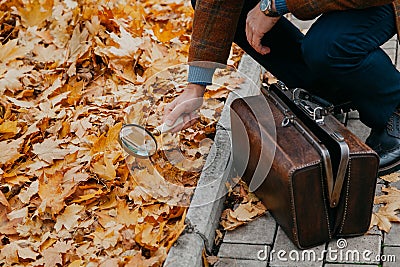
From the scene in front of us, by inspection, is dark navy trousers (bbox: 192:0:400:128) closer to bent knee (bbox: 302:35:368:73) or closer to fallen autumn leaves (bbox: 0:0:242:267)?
bent knee (bbox: 302:35:368:73)

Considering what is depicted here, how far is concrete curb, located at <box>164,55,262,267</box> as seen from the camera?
2.47 metres

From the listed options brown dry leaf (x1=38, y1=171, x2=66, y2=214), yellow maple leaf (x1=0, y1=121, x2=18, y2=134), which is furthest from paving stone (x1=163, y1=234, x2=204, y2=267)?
yellow maple leaf (x1=0, y1=121, x2=18, y2=134)

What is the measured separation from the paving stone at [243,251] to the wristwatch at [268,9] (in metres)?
0.87

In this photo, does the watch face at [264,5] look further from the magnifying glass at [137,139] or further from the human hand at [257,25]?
the magnifying glass at [137,139]

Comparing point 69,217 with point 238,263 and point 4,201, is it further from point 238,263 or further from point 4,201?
point 238,263

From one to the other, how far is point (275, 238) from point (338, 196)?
0.33m

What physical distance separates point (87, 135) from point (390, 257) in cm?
143

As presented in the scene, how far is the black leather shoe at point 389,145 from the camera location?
282 centimetres

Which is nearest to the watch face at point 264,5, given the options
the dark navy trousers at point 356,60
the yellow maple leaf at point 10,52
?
the dark navy trousers at point 356,60

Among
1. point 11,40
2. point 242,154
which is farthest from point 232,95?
point 11,40

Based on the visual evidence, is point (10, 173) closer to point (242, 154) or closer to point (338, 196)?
point (242, 154)

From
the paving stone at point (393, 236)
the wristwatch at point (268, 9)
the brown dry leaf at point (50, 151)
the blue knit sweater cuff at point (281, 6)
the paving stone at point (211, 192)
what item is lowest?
the brown dry leaf at point (50, 151)

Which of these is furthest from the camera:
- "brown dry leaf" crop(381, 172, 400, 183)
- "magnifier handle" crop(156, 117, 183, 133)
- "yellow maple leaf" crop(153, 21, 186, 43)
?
"yellow maple leaf" crop(153, 21, 186, 43)

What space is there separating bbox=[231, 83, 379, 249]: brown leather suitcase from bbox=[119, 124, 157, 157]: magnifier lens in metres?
0.39
